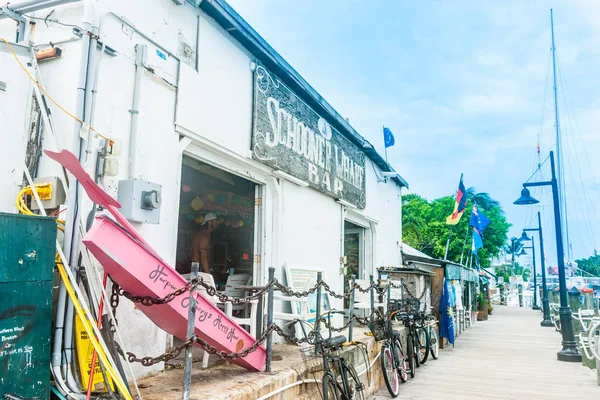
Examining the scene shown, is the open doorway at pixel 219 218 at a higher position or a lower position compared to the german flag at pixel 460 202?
lower

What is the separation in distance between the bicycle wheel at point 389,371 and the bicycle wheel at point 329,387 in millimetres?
1705

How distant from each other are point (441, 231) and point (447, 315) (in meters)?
23.2

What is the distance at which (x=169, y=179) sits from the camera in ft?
→ 15.7

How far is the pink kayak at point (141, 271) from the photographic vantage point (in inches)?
119

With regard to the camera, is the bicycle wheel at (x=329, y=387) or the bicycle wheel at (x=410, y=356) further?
the bicycle wheel at (x=410, y=356)

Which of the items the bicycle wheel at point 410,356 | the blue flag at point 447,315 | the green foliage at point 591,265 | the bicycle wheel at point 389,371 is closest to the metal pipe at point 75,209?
the bicycle wheel at point 389,371

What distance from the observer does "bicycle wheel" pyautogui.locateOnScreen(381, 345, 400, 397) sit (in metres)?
6.41

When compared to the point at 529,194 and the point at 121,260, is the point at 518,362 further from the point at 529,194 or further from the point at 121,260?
the point at 121,260

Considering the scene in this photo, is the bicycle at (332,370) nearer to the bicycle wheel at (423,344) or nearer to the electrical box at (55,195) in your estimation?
the electrical box at (55,195)

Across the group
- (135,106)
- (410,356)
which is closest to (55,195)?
(135,106)

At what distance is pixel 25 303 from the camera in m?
2.84

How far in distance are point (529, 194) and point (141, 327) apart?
38.4 ft

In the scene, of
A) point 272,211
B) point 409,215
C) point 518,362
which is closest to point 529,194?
point 518,362

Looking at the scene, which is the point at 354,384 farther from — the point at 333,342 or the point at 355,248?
the point at 355,248
